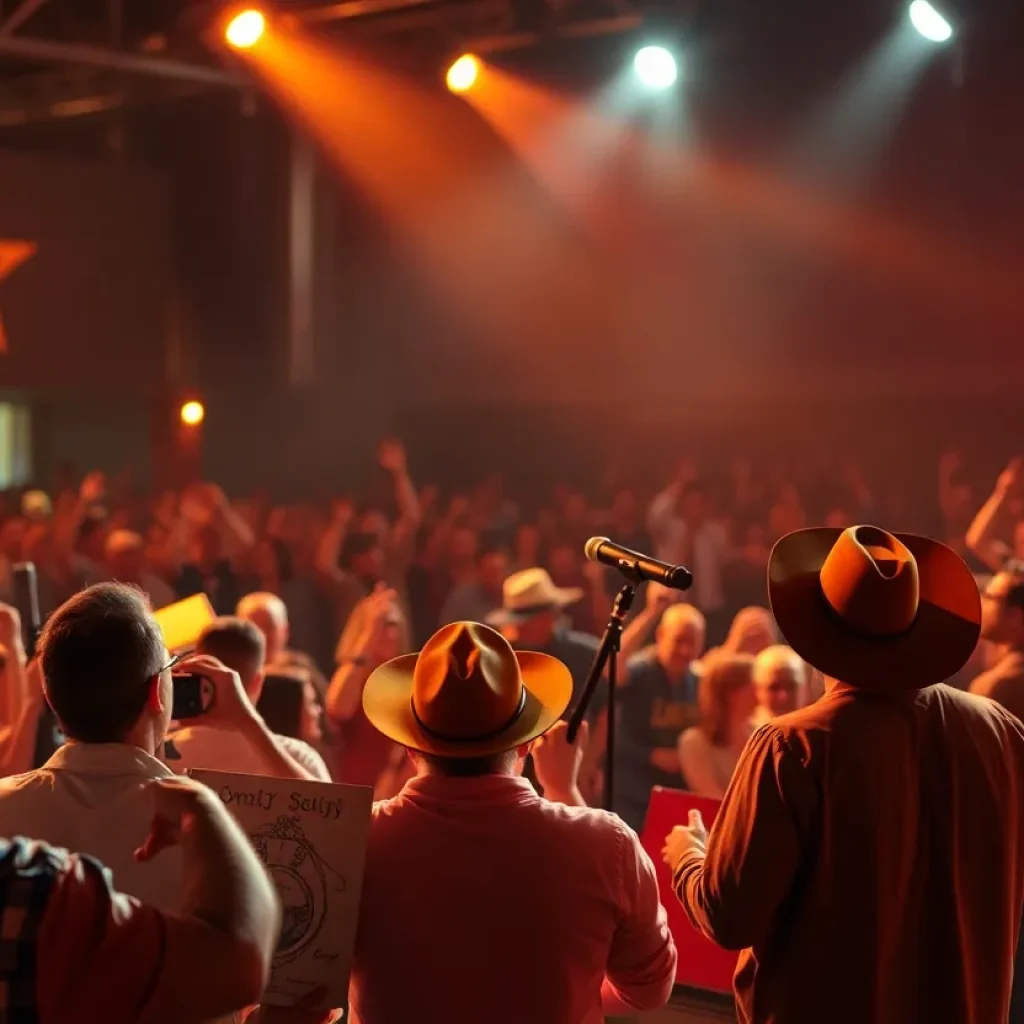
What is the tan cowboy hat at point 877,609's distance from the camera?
2059mm

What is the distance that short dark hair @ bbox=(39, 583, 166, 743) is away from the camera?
1.82m

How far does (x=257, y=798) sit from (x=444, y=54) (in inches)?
411

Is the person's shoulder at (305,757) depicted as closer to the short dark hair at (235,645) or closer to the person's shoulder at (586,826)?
the short dark hair at (235,645)

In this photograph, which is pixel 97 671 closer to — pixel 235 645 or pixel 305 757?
pixel 305 757

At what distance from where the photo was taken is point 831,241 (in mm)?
9984

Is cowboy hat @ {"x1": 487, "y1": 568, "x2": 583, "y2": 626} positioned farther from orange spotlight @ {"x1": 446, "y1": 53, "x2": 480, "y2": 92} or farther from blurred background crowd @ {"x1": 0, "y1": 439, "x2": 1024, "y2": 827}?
orange spotlight @ {"x1": 446, "y1": 53, "x2": 480, "y2": 92}

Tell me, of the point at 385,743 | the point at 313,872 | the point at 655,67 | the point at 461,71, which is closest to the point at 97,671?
the point at 313,872

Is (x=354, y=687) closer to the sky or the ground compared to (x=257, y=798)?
closer to the ground

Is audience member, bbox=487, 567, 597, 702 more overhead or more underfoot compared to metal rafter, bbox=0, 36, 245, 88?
more underfoot

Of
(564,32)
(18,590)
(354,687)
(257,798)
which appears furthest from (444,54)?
(257,798)

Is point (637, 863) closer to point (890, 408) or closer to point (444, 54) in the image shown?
point (890, 408)

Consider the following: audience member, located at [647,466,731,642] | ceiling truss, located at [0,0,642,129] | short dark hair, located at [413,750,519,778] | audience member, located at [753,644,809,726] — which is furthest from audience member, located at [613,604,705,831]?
ceiling truss, located at [0,0,642,129]

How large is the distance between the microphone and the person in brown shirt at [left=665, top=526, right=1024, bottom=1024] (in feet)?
1.11

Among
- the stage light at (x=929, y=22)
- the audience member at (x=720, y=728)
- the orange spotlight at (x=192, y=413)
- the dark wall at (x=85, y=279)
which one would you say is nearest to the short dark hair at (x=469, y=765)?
the audience member at (x=720, y=728)
